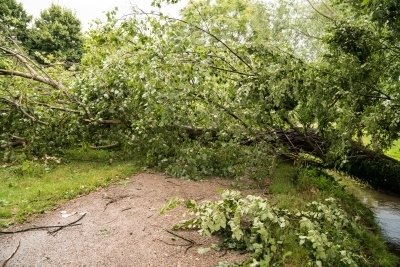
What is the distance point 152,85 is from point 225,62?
5.07 ft

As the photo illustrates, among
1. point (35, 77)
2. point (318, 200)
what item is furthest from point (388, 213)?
point (35, 77)

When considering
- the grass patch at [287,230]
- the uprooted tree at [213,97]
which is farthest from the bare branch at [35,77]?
the grass patch at [287,230]

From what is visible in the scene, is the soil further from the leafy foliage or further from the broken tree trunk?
the broken tree trunk

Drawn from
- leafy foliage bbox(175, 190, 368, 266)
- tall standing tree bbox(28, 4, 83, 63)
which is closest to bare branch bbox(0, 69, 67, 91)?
leafy foliage bbox(175, 190, 368, 266)

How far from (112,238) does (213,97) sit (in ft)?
9.84

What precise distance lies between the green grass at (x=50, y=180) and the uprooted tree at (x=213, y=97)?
18.1 inches

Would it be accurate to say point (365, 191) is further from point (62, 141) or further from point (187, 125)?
point (62, 141)

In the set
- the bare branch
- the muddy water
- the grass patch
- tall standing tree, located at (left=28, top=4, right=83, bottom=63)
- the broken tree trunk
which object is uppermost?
tall standing tree, located at (left=28, top=4, right=83, bottom=63)

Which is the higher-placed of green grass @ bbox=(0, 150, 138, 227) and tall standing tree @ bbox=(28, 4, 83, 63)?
tall standing tree @ bbox=(28, 4, 83, 63)

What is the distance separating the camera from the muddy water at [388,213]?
6613 mm

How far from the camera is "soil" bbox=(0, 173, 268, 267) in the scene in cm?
387

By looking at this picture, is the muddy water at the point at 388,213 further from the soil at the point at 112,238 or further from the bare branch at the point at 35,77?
the bare branch at the point at 35,77

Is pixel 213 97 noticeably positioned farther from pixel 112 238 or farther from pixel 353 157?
pixel 353 157

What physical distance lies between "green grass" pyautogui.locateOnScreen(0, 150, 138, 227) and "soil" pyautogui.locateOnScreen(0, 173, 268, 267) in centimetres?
25
